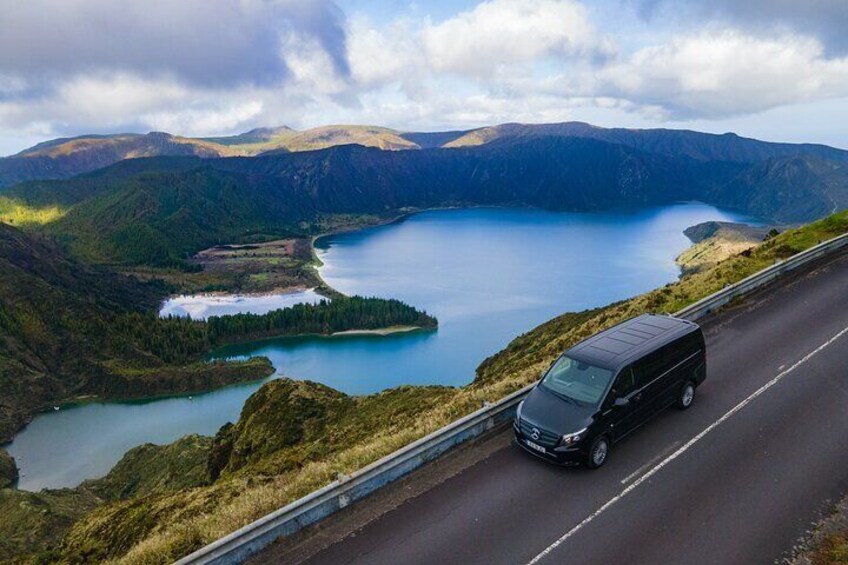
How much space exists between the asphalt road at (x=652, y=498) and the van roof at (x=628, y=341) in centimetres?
275

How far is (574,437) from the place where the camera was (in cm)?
1448

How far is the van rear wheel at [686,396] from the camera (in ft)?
57.9

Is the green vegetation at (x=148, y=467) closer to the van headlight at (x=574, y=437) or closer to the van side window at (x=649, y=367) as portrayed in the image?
the van headlight at (x=574, y=437)

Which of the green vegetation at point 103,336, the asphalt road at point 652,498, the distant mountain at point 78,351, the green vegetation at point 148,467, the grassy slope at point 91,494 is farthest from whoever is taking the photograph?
the green vegetation at point 103,336

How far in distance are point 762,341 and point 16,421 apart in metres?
156

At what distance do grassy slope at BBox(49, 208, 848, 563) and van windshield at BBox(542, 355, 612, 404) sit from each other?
3962 millimetres

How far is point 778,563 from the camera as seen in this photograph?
37.2 feet

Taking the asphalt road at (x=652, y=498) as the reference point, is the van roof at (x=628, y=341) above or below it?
above

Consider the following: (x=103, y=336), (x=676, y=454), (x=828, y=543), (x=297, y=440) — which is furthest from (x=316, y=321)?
(x=828, y=543)

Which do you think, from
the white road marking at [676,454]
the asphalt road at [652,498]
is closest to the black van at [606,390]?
the asphalt road at [652,498]

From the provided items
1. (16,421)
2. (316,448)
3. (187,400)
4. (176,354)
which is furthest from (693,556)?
(176,354)

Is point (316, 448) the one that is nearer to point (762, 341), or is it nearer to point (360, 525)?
point (360, 525)

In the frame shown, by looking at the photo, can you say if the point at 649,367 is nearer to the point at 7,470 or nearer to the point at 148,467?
the point at 148,467

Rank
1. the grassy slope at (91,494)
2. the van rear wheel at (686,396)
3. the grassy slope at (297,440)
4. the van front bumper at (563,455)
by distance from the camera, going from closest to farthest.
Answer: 1. the van front bumper at (563,455)
2. the grassy slope at (297,440)
3. the van rear wheel at (686,396)
4. the grassy slope at (91,494)
